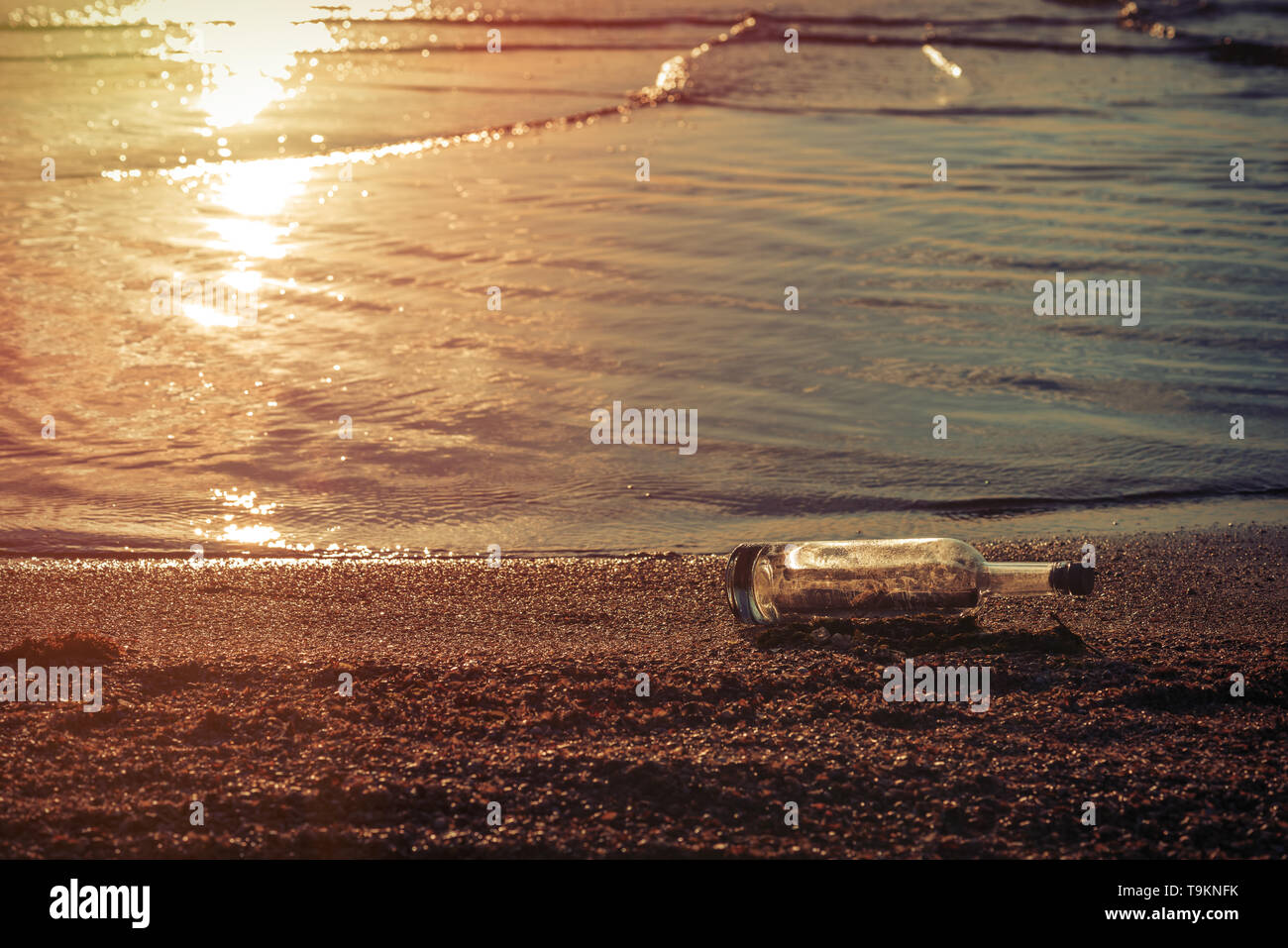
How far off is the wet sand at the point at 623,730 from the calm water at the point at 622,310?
2.30 feet

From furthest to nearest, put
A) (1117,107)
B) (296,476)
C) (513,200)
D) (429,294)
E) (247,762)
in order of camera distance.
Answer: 1. (1117,107)
2. (513,200)
3. (429,294)
4. (296,476)
5. (247,762)

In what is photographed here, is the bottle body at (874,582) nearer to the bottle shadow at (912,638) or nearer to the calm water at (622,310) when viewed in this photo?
the bottle shadow at (912,638)

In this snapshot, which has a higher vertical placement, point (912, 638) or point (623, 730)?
point (912, 638)

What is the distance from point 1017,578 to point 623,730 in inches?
40.3

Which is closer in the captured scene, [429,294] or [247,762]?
[247,762]

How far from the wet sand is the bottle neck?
0.10 meters

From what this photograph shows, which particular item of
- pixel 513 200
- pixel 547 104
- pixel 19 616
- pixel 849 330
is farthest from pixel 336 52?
pixel 19 616

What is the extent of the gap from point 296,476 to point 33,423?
1120mm

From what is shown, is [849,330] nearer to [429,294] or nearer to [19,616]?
[429,294]

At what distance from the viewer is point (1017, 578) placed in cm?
298

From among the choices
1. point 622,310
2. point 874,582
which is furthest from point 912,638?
point 622,310

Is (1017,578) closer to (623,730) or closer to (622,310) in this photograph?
(623,730)

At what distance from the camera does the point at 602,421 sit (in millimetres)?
4926
